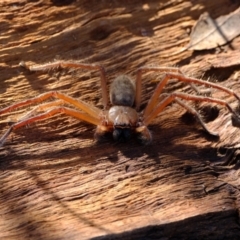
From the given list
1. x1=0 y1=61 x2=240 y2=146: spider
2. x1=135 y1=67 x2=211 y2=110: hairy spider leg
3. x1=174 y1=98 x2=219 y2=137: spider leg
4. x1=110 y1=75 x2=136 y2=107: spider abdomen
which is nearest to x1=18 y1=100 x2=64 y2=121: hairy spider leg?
x1=0 y1=61 x2=240 y2=146: spider

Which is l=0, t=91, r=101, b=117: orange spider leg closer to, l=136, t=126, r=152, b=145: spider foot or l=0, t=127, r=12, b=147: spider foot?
l=0, t=127, r=12, b=147: spider foot

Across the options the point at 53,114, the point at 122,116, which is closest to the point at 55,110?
the point at 53,114

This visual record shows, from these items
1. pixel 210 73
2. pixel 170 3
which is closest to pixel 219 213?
pixel 210 73

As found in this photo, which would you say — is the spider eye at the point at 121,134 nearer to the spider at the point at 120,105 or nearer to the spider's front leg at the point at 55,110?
the spider at the point at 120,105

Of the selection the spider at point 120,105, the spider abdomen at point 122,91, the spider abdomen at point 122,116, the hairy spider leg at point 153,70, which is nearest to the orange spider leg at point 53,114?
the spider at point 120,105

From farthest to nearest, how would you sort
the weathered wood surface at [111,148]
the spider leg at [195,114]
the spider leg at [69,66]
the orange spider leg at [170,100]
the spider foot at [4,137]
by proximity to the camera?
the spider leg at [69,66] < the orange spider leg at [170,100] < the spider leg at [195,114] < the spider foot at [4,137] < the weathered wood surface at [111,148]

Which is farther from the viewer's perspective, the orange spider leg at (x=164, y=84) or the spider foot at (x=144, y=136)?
the orange spider leg at (x=164, y=84)
